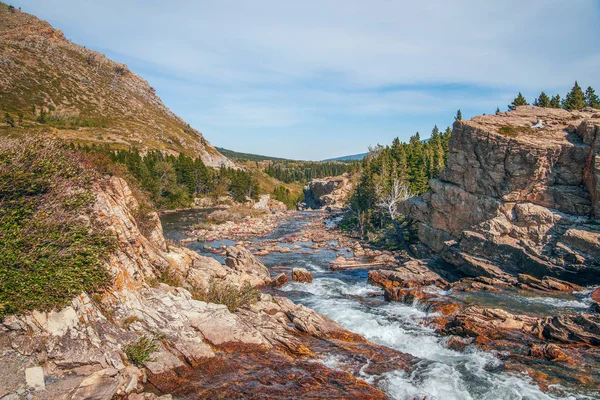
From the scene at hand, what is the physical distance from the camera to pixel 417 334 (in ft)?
66.7

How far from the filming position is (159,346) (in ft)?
41.3

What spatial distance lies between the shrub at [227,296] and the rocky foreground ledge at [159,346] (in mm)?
436

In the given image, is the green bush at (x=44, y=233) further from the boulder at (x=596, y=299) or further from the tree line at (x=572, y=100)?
the tree line at (x=572, y=100)

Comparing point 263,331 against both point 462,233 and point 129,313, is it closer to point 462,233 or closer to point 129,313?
point 129,313

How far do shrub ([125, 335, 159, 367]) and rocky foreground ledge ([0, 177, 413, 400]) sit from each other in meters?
0.04

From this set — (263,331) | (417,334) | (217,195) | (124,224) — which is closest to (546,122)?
(417,334)

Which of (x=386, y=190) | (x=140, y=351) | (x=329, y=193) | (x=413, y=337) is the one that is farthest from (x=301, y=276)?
(x=329, y=193)

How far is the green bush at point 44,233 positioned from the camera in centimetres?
988

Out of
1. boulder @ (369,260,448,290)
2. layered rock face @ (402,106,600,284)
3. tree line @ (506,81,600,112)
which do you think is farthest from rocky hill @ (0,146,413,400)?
tree line @ (506,81,600,112)

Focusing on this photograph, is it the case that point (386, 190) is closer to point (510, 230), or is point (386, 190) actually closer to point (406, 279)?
point (510, 230)

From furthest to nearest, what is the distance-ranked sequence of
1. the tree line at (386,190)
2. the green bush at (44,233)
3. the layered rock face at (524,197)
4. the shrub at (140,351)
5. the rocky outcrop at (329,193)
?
the rocky outcrop at (329,193) < the tree line at (386,190) < the layered rock face at (524,197) < the shrub at (140,351) < the green bush at (44,233)

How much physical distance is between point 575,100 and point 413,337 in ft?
230

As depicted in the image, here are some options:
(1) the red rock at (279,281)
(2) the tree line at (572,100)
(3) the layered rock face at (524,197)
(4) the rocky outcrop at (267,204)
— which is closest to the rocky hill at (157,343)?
(1) the red rock at (279,281)

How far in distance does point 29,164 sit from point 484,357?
2178 centimetres
